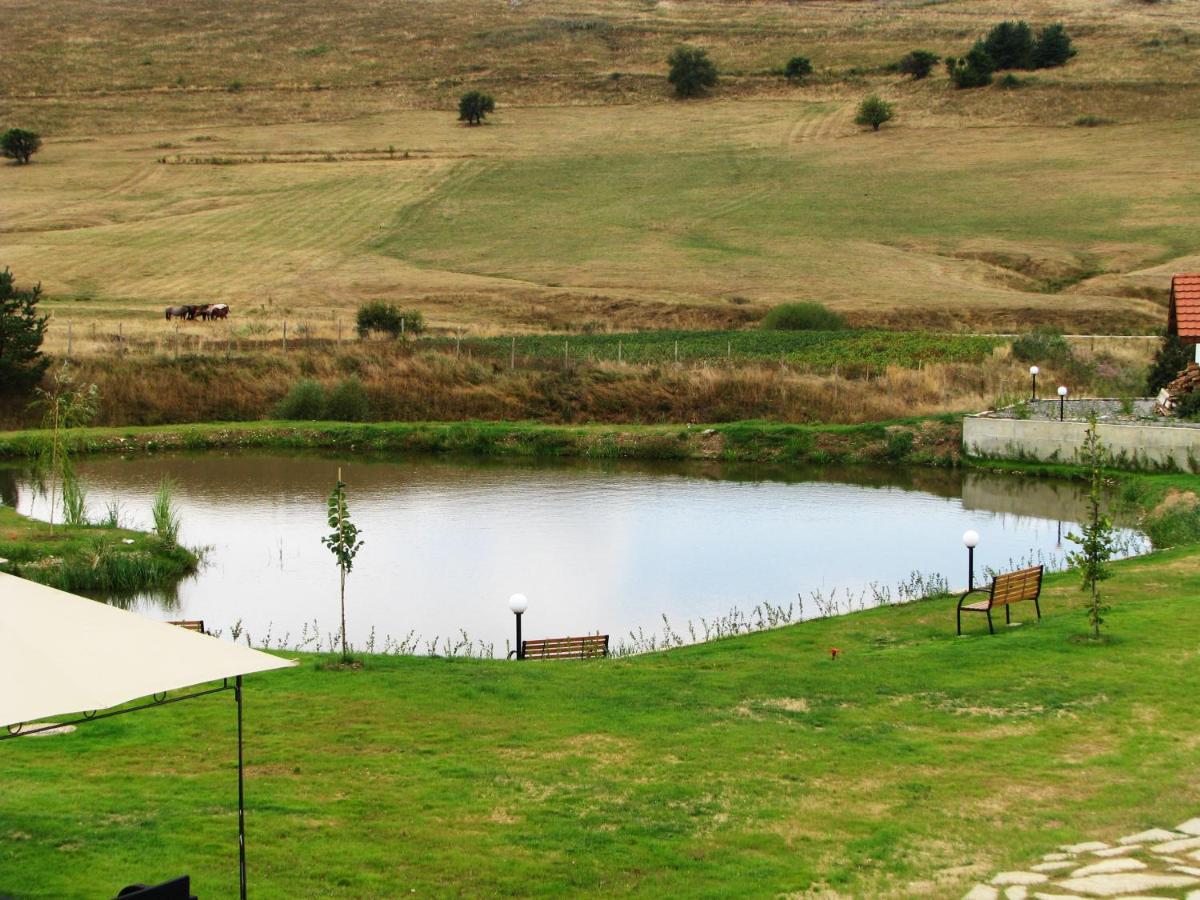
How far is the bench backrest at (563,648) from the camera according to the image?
17.4 meters

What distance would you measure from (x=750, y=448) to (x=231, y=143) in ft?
221

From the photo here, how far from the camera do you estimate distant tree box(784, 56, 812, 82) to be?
11669 centimetres

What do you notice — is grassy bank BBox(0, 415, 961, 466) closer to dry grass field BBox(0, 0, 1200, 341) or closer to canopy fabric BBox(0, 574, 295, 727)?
dry grass field BBox(0, 0, 1200, 341)

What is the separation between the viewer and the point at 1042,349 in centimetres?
4638

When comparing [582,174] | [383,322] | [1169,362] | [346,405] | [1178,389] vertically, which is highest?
[582,174]

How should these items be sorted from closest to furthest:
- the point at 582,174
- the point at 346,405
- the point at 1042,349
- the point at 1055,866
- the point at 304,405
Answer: the point at 1055,866
the point at 304,405
the point at 346,405
the point at 1042,349
the point at 582,174

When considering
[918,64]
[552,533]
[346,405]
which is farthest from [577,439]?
[918,64]

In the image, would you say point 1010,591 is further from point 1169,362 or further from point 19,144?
point 19,144

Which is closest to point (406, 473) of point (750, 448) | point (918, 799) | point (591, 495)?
point (591, 495)

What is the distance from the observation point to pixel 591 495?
3158 cm

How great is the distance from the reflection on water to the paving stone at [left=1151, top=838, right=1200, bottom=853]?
11025mm

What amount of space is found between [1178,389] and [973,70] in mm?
77103

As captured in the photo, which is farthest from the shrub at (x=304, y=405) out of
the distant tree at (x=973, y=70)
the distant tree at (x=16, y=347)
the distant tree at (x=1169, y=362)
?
the distant tree at (x=973, y=70)

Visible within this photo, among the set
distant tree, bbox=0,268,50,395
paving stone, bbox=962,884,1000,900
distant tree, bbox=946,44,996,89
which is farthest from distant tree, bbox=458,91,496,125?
paving stone, bbox=962,884,1000,900
